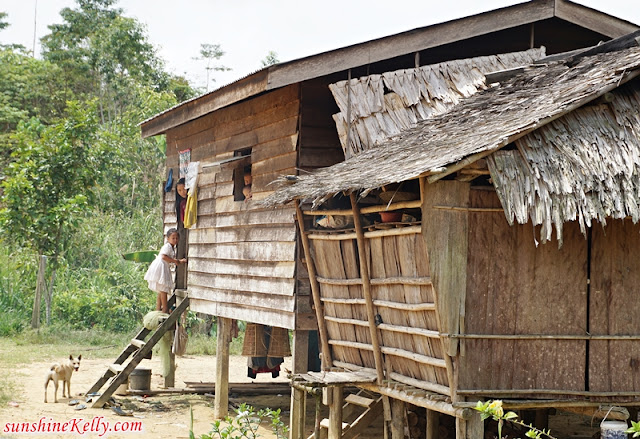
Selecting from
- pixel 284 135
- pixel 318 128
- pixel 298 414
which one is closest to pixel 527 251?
pixel 298 414

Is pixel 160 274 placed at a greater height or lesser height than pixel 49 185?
lesser

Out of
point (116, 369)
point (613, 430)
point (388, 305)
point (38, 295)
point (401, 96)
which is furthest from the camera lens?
point (38, 295)

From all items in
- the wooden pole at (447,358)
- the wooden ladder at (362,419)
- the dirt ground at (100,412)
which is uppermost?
the wooden pole at (447,358)

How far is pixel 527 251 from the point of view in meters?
6.57

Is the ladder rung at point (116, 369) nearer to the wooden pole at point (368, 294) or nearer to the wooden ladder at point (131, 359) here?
the wooden ladder at point (131, 359)

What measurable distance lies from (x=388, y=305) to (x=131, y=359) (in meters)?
6.12

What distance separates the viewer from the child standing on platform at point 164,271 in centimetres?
1376

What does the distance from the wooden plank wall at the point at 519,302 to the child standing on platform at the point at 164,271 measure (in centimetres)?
789

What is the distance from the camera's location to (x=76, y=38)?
31.2 meters

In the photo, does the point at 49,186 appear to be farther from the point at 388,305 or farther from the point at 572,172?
the point at 572,172

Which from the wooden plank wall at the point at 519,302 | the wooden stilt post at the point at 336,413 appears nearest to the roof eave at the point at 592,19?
the wooden plank wall at the point at 519,302

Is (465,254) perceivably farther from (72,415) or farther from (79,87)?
(79,87)

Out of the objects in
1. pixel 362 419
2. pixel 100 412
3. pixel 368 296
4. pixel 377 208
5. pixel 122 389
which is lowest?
pixel 100 412

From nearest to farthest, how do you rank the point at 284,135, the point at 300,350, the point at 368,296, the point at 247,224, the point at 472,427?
1. the point at 472,427
2. the point at 368,296
3. the point at 300,350
4. the point at 284,135
5. the point at 247,224
